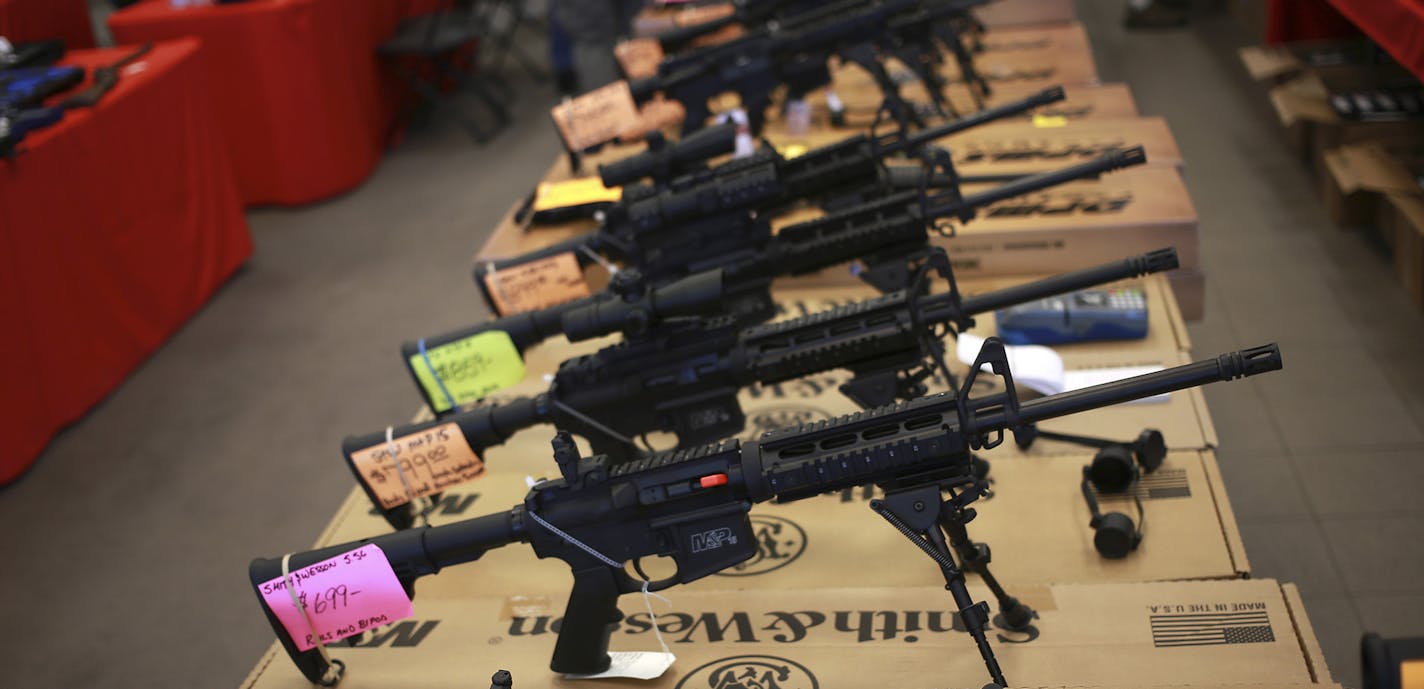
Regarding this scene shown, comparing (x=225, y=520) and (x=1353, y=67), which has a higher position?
(x=1353, y=67)

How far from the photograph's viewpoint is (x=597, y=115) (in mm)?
4035

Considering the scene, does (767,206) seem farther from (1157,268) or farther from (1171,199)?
(1171,199)

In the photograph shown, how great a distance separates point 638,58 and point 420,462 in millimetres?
2864

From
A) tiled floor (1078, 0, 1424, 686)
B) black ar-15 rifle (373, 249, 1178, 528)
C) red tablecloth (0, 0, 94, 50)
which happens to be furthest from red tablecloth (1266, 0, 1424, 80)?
red tablecloth (0, 0, 94, 50)

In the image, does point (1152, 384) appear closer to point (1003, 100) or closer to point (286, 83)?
point (1003, 100)

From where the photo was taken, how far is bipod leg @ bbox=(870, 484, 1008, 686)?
5.87ft

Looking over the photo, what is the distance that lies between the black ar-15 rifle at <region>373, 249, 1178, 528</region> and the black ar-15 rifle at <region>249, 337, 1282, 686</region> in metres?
0.39

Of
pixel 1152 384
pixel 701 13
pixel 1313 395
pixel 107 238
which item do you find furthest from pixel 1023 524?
pixel 701 13

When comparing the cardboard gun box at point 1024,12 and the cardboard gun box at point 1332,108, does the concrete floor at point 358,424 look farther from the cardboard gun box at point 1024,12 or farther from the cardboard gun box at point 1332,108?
the cardboard gun box at point 1024,12

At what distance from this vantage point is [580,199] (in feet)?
13.0

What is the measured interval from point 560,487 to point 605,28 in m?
4.49

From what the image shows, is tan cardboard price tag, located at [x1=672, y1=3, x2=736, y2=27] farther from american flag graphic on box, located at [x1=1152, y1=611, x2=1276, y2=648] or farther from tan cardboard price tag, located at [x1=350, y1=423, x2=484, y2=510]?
american flag graphic on box, located at [x1=1152, y1=611, x2=1276, y2=648]

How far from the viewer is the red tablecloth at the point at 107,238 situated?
3.94m

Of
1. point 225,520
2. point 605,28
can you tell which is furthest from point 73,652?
point 605,28
